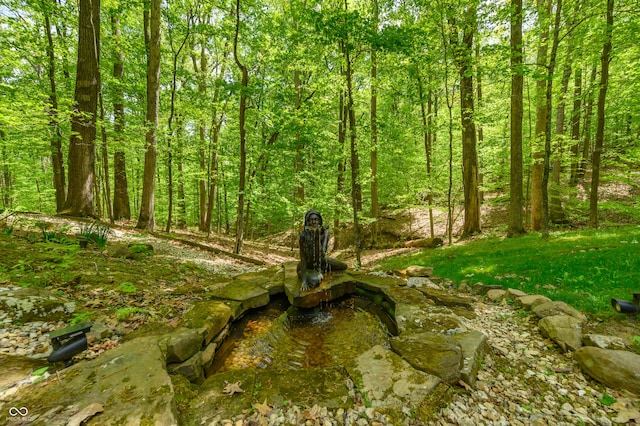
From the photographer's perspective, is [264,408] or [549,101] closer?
[264,408]

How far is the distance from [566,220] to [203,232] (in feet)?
64.5

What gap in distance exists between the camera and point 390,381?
2.37m

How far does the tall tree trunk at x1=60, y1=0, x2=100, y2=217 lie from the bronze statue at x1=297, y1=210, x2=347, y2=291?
764cm

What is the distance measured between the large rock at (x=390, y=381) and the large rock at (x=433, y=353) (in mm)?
94

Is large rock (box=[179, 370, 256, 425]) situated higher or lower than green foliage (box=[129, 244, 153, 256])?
lower

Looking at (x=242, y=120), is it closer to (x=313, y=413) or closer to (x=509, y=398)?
(x=313, y=413)

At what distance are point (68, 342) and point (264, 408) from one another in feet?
6.16

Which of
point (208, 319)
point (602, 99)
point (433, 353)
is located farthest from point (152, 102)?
point (602, 99)

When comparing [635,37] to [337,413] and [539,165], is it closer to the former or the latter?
[539,165]

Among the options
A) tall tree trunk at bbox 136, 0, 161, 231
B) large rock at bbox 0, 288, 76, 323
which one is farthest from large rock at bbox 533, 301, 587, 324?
tall tree trunk at bbox 136, 0, 161, 231

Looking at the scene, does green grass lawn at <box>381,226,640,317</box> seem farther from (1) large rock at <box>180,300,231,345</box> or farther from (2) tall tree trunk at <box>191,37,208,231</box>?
(2) tall tree trunk at <box>191,37,208,231</box>

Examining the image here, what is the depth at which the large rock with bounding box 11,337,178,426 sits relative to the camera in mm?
1720

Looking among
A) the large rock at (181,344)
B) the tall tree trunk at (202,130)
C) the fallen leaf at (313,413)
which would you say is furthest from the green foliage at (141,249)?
the tall tree trunk at (202,130)

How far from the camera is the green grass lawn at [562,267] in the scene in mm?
3957
